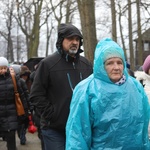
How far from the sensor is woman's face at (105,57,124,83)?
2.72 m

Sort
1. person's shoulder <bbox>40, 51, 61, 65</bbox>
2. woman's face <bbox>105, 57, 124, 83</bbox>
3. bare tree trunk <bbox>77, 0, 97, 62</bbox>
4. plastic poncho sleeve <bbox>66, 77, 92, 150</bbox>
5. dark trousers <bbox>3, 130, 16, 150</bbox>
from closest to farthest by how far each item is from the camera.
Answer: plastic poncho sleeve <bbox>66, 77, 92, 150</bbox> → woman's face <bbox>105, 57, 124, 83</bbox> → person's shoulder <bbox>40, 51, 61, 65</bbox> → dark trousers <bbox>3, 130, 16, 150</bbox> → bare tree trunk <bbox>77, 0, 97, 62</bbox>

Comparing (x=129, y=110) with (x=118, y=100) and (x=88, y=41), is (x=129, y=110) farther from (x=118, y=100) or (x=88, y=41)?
(x=88, y=41)

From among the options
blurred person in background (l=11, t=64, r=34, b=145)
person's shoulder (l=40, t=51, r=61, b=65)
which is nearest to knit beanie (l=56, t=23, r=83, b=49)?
person's shoulder (l=40, t=51, r=61, b=65)

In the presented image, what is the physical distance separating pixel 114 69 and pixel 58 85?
1.03 metres

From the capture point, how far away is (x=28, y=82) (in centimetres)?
863

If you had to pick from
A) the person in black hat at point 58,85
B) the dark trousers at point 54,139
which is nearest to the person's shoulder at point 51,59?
the person in black hat at point 58,85

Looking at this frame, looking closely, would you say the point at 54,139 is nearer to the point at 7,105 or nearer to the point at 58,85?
the point at 58,85

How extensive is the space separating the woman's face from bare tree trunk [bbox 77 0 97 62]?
222 inches

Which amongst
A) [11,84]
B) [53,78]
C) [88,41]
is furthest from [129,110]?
[88,41]

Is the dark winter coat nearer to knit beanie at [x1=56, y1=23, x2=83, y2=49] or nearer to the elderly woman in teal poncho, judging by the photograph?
knit beanie at [x1=56, y1=23, x2=83, y2=49]

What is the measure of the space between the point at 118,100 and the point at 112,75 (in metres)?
0.21

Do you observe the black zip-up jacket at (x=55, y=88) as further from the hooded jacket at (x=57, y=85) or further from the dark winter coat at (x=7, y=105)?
the dark winter coat at (x=7, y=105)

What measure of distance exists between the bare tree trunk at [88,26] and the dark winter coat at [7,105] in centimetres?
313

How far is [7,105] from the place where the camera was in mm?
5617
